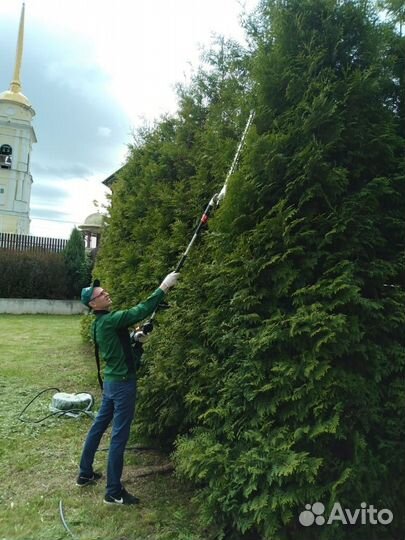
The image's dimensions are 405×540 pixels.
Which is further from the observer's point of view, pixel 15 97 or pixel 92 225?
pixel 15 97

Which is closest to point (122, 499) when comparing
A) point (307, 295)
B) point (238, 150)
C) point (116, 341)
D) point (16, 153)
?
point (116, 341)

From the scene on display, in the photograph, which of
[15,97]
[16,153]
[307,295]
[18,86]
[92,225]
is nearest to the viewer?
[307,295]

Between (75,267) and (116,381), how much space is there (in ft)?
45.4

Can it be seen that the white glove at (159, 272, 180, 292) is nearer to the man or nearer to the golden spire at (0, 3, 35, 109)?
the man

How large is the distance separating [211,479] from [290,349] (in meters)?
0.98

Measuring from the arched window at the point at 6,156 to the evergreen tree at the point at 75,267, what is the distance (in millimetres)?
16138

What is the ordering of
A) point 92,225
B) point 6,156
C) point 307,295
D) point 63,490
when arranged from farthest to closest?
1. point 6,156
2. point 92,225
3. point 63,490
4. point 307,295

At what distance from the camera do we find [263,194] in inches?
115

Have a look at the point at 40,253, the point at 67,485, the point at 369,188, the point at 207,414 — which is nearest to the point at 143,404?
the point at 67,485

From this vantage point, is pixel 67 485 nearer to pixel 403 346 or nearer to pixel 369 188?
pixel 403 346

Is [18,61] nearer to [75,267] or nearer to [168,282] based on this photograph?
[75,267]

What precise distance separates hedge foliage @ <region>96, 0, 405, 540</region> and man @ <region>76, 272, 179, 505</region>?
456 millimetres

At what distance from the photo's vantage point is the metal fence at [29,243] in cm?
1652

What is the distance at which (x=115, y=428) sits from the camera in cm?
331
